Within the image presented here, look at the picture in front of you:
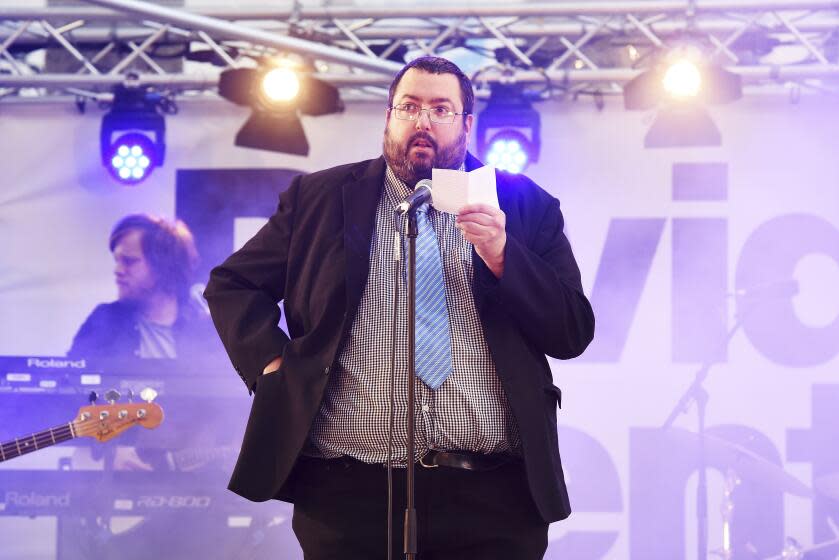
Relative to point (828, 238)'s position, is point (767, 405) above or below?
below

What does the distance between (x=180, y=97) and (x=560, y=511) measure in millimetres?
4685

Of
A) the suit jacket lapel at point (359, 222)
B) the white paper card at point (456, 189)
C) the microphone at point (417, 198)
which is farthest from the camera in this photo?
the suit jacket lapel at point (359, 222)

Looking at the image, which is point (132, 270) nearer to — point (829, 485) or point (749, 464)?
point (749, 464)

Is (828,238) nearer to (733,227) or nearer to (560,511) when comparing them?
(733,227)

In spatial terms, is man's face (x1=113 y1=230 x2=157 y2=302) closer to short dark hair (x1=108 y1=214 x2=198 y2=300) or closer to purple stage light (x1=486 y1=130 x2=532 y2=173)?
short dark hair (x1=108 y1=214 x2=198 y2=300)

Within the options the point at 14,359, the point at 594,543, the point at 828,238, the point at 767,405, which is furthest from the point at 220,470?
the point at 828,238

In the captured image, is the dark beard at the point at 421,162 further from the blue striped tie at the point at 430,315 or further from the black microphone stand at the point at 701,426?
the black microphone stand at the point at 701,426

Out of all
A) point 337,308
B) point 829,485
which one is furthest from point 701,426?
point 337,308

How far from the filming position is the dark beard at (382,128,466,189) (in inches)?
107

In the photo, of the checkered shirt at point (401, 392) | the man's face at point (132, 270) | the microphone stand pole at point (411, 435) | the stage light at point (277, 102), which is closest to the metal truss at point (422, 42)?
the stage light at point (277, 102)

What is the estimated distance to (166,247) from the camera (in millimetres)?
6363

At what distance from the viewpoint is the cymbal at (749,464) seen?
5.89 meters

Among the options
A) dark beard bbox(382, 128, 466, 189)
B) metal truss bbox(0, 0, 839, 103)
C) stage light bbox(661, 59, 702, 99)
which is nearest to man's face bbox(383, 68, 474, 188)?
dark beard bbox(382, 128, 466, 189)

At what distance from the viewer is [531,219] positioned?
2.77 m
